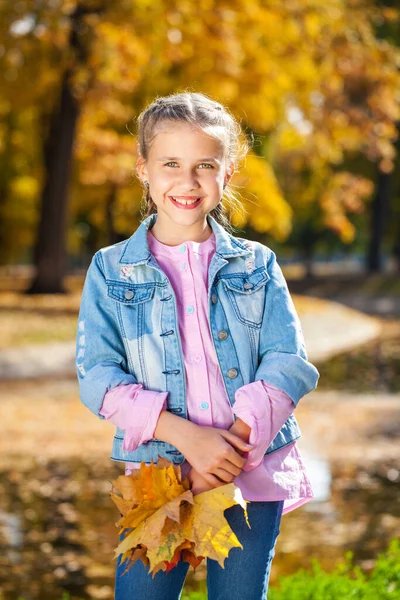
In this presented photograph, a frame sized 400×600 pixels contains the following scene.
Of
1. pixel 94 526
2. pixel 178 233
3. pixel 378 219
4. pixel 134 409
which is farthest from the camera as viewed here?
pixel 378 219

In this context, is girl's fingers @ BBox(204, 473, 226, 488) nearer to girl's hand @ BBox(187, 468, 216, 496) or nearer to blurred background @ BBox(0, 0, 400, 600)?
girl's hand @ BBox(187, 468, 216, 496)

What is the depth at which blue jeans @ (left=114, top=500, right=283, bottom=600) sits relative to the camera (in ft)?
8.92

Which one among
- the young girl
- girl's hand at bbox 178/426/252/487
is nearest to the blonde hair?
the young girl

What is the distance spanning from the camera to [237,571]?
8.92 ft

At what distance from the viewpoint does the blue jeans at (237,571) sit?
2719 millimetres

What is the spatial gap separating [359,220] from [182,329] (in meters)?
59.1

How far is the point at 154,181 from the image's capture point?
113 inches

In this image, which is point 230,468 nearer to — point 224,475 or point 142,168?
point 224,475

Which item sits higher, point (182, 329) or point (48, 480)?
point (182, 329)

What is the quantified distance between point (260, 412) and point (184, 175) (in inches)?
26.5

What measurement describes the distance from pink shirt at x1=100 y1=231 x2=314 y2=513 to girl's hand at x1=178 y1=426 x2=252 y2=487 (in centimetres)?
7

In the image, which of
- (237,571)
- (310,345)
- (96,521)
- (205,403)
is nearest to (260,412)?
(205,403)

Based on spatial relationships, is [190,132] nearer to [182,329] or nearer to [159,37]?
[182,329]

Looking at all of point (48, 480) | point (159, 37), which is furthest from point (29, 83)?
point (48, 480)
